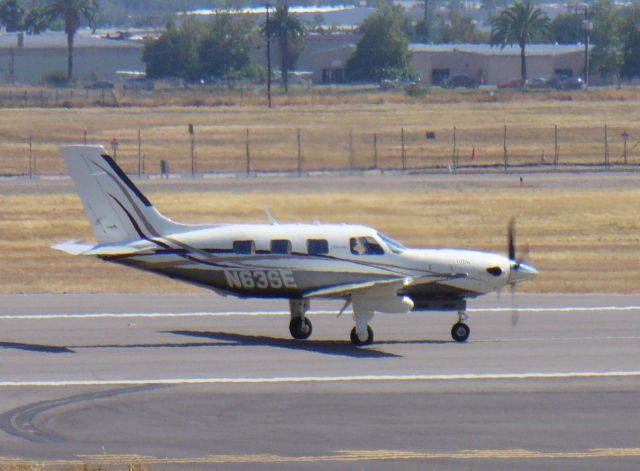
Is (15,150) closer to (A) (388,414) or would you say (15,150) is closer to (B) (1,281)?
(B) (1,281)

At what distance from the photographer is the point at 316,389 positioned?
63.0ft

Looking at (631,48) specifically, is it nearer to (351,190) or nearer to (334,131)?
(334,131)

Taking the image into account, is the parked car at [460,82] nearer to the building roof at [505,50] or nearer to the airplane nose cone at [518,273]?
the building roof at [505,50]

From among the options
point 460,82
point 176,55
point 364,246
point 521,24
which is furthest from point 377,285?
point 176,55

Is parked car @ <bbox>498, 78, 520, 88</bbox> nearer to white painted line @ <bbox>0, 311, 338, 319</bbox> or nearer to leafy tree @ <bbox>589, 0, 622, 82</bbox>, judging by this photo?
leafy tree @ <bbox>589, 0, 622, 82</bbox>

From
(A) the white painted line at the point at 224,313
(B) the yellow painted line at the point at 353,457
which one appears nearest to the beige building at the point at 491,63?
(A) the white painted line at the point at 224,313

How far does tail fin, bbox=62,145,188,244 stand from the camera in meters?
22.9

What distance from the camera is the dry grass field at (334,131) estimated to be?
62.2m

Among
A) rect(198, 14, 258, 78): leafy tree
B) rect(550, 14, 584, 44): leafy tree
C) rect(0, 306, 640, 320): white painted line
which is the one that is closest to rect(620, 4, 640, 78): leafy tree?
rect(198, 14, 258, 78): leafy tree

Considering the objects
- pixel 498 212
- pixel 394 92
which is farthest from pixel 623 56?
pixel 498 212

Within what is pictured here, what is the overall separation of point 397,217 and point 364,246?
16405 mm

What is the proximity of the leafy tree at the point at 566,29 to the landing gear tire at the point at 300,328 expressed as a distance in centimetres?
16792

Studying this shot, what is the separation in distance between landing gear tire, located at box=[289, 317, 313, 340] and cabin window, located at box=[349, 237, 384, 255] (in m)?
1.68

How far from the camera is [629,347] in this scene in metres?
23.0
